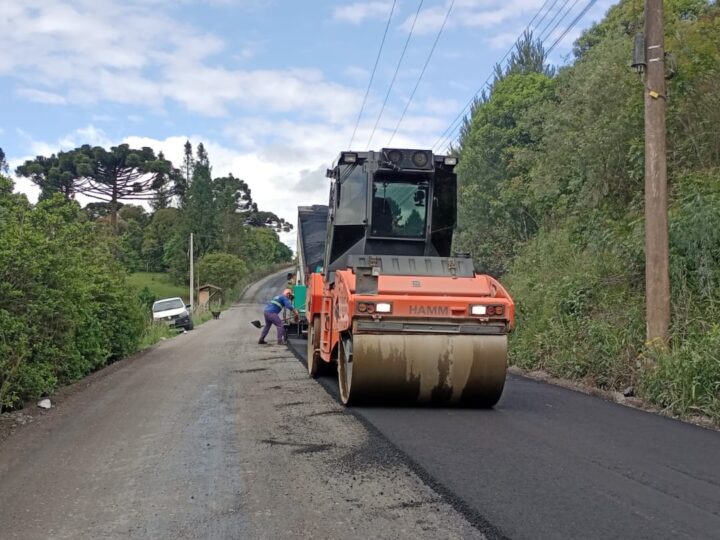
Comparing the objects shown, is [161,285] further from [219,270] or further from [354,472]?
[354,472]

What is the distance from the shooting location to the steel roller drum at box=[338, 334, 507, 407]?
7758 millimetres

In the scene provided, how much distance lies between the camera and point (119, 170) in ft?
284

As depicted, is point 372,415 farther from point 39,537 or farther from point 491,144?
point 491,144

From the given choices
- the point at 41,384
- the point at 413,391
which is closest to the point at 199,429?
the point at 413,391

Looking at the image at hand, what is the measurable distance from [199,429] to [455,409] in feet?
9.40

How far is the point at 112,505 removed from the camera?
4.95 metres

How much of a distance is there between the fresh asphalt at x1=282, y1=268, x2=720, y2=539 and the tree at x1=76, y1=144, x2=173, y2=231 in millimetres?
79115

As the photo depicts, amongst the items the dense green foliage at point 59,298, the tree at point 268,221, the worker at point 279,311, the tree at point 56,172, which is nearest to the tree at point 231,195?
the tree at point 268,221

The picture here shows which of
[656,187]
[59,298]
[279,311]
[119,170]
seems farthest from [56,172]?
[656,187]

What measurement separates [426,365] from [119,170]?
85337mm

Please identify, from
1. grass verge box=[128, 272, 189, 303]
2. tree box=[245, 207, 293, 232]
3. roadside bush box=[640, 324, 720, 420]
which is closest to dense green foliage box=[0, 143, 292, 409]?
roadside bush box=[640, 324, 720, 420]

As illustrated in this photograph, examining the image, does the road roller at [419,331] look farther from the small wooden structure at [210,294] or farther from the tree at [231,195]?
the tree at [231,195]

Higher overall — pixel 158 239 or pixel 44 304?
pixel 158 239

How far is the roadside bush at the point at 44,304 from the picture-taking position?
359 inches
